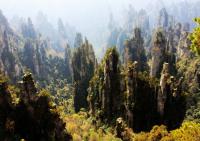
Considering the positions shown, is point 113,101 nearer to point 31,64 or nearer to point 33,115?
point 33,115

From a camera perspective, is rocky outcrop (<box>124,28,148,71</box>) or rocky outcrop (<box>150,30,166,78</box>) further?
rocky outcrop (<box>124,28,148,71</box>)

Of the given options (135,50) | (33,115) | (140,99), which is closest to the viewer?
(33,115)

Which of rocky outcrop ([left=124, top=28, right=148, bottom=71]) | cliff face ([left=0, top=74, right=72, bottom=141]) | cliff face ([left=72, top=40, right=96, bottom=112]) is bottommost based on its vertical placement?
cliff face ([left=0, top=74, right=72, bottom=141])

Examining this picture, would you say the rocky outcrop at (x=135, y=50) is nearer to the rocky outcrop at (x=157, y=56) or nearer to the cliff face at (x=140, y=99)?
the rocky outcrop at (x=157, y=56)

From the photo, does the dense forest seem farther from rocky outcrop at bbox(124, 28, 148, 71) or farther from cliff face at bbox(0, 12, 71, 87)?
cliff face at bbox(0, 12, 71, 87)

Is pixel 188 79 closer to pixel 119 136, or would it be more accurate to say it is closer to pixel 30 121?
pixel 119 136

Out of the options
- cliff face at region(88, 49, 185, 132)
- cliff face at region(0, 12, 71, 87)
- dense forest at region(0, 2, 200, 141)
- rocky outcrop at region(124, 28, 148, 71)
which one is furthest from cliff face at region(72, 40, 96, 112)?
cliff face at region(88, 49, 185, 132)

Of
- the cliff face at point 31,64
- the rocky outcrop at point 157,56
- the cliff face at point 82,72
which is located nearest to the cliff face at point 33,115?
the cliff face at point 82,72

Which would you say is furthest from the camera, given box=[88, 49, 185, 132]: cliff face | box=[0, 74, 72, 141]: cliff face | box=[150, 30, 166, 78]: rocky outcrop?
box=[150, 30, 166, 78]: rocky outcrop

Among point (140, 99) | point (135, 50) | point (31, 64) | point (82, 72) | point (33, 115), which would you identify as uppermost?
point (31, 64)

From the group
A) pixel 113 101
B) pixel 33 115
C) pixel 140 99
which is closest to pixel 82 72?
pixel 113 101

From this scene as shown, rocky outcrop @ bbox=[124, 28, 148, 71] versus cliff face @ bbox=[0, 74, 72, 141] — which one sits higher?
rocky outcrop @ bbox=[124, 28, 148, 71]
